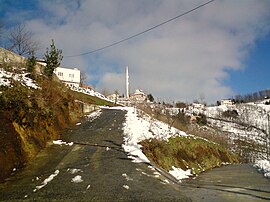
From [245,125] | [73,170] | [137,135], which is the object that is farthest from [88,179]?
[245,125]

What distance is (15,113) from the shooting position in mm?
12508

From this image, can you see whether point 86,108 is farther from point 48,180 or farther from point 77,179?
point 48,180

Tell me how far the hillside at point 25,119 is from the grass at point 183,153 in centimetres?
562

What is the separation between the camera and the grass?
15.8 meters

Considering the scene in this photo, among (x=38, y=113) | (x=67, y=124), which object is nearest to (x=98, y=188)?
(x=38, y=113)

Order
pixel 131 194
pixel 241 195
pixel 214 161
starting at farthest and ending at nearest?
pixel 214 161, pixel 241 195, pixel 131 194

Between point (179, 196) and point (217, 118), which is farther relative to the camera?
point (217, 118)

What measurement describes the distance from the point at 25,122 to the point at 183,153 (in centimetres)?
1049

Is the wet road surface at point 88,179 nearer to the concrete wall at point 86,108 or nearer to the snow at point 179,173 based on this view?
the snow at point 179,173

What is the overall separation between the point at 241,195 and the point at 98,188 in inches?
207

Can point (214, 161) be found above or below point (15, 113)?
below

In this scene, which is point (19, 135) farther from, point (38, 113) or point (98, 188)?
point (98, 188)

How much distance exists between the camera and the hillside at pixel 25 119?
10766mm

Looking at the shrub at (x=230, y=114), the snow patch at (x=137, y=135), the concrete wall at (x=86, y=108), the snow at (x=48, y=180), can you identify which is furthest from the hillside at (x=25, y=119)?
the shrub at (x=230, y=114)
